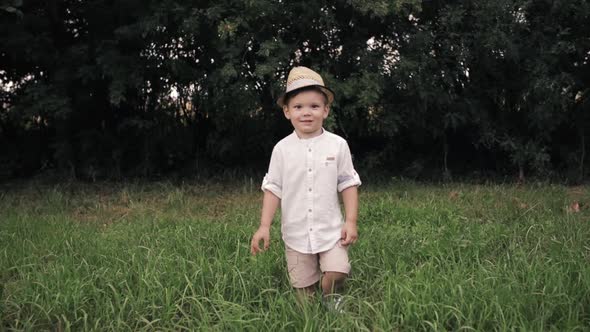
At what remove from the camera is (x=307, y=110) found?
2840mm

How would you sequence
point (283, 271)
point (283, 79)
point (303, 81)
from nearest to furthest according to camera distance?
point (303, 81) → point (283, 271) → point (283, 79)

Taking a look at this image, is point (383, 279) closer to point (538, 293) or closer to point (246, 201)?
point (538, 293)

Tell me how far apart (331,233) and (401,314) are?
1.84 ft

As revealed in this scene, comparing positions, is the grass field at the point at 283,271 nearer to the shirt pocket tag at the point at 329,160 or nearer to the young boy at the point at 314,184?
the young boy at the point at 314,184

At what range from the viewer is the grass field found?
9.01 ft

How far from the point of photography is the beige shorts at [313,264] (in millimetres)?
2900

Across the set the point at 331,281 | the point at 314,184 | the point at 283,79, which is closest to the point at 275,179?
the point at 314,184

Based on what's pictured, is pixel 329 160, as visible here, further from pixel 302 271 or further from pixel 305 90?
pixel 302 271

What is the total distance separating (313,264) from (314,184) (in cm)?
48

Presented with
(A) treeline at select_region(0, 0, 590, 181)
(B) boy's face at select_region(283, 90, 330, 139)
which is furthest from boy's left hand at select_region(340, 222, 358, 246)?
(A) treeline at select_region(0, 0, 590, 181)

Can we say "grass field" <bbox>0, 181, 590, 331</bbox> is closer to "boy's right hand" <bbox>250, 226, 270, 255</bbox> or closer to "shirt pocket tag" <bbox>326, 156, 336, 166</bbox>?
"boy's right hand" <bbox>250, 226, 270, 255</bbox>

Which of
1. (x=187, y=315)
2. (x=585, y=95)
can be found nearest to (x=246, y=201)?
(x=187, y=315)

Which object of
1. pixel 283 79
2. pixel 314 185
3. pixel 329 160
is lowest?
pixel 314 185

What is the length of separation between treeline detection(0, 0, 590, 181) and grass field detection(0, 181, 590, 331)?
231cm
